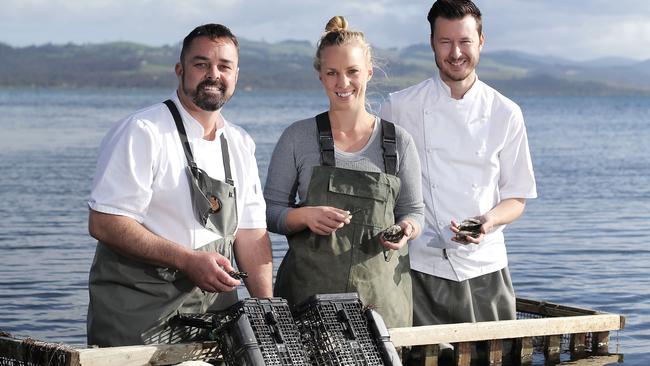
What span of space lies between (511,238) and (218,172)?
1205cm

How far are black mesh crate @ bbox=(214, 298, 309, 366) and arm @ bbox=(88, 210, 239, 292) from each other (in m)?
0.17

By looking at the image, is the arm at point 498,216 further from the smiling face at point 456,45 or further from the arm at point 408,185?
the smiling face at point 456,45

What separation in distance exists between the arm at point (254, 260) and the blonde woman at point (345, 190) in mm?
167

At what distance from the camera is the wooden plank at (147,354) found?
18.7 feet

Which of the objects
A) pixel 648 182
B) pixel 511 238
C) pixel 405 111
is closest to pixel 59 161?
pixel 648 182

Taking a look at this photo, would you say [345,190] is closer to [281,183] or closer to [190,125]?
[281,183]

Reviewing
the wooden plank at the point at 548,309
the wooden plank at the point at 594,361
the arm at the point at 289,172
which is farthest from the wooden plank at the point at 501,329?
the arm at the point at 289,172

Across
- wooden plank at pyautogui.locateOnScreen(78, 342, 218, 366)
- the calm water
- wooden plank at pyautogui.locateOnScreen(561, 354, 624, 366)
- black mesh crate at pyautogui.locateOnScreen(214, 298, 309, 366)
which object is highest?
black mesh crate at pyautogui.locateOnScreen(214, 298, 309, 366)

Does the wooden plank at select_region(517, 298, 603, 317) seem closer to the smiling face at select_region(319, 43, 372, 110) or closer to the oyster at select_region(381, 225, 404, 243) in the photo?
the oyster at select_region(381, 225, 404, 243)

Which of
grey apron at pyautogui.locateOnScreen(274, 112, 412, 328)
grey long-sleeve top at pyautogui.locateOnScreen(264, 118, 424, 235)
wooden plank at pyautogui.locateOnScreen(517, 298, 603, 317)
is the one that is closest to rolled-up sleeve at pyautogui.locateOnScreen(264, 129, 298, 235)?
grey long-sleeve top at pyautogui.locateOnScreen(264, 118, 424, 235)

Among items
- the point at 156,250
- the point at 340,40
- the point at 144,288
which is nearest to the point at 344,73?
the point at 340,40

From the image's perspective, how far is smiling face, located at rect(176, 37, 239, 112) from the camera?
6.03 m

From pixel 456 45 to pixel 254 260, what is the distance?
177 centimetres

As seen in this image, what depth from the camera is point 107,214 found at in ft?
19.1
